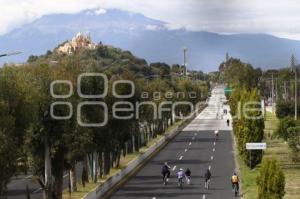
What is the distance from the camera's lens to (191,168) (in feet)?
149

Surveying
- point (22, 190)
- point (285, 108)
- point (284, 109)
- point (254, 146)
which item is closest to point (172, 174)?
point (254, 146)

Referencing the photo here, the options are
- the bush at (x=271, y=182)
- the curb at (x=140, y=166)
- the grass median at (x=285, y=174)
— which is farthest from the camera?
the curb at (x=140, y=166)

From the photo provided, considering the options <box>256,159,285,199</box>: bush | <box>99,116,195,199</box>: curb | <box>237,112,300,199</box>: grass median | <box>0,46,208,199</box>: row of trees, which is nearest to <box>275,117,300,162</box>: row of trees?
<box>237,112,300,199</box>: grass median

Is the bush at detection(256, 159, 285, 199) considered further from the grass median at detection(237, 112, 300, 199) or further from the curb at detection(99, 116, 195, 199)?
the curb at detection(99, 116, 195, 199)

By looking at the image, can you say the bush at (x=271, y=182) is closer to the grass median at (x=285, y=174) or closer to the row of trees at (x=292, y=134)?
the grass median at (x=285, y=174)

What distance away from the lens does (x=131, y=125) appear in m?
43.6

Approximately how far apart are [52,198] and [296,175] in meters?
16.8

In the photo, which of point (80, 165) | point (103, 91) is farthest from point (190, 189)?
point (80, 165)

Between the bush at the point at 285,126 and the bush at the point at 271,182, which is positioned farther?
the bush at the point at 285,126

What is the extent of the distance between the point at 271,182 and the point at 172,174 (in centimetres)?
1899

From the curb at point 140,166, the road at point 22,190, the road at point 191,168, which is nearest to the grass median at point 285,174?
the road at point 191,168

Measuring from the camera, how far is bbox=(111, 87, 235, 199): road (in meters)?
34.7

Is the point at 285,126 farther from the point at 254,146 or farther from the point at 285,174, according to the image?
the point at 285,174

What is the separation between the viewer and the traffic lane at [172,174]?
115ft
